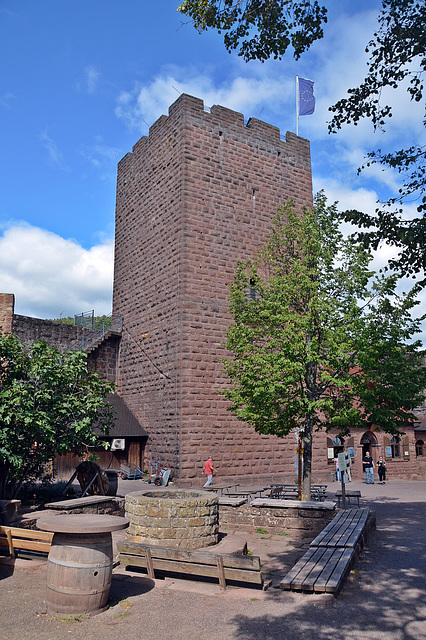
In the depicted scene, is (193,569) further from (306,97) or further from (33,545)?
(306,97)

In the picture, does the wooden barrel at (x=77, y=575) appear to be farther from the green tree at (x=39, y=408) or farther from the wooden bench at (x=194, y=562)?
the green tree at (x=39, y=408)

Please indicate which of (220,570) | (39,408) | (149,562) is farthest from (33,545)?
(39,408)

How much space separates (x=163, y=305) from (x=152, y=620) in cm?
1530

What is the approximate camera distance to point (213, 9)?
285 inches

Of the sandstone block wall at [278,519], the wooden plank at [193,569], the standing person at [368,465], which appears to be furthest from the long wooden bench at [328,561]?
the standing person at [368,465]

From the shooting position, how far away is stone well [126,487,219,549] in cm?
844

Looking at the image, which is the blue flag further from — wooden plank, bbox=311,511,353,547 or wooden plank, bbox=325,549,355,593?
wooden plank, bbox=325,549,355,593

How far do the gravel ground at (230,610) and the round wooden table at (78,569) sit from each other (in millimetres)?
160

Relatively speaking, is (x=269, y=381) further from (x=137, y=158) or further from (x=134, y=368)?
(x=137, y=158)

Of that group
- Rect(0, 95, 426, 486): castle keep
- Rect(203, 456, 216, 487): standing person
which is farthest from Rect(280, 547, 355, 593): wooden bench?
Rect(0, 95, 426, 486): castle keep

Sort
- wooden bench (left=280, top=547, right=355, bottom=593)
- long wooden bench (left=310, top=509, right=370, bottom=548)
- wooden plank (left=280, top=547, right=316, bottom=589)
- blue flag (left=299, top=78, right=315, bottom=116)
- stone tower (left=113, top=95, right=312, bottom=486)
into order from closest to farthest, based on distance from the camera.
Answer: wooden bench (left=280, top=547, right=355, bottom=593)
wooden plank (left=280, top=547, right=316, bottom=589)
long wooden bench (left=310, top=509, right=370, bottom=548)
stone tower (left=113, top=95, right=312, bottom=486)
blue flag (left=299, top=78, right=315, bottom=116)

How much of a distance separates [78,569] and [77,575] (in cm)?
7

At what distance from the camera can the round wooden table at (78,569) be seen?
18.0ft

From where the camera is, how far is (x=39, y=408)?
11.6m
